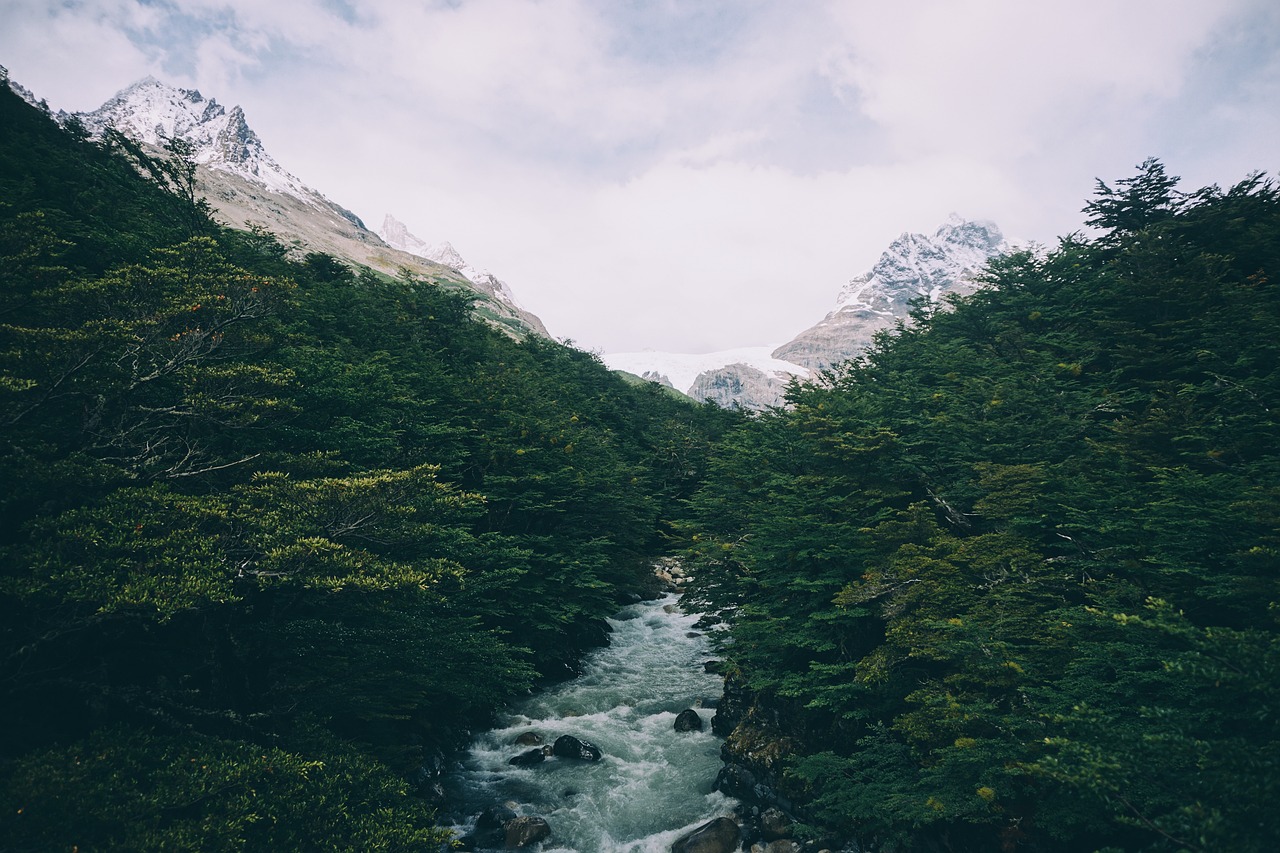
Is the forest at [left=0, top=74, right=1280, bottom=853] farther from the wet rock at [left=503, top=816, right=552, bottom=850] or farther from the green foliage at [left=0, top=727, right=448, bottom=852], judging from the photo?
the wet rock at [left=503, top=816, right=552, bottom=850]

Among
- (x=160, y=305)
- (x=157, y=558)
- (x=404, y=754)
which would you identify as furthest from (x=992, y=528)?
(x=160, y=305)

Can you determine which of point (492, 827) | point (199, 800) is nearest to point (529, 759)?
point (492, 827)

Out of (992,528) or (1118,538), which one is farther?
(992,528)

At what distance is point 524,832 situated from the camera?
15.6 metres

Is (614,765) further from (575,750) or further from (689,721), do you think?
(689,721)

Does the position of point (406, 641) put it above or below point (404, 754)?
above

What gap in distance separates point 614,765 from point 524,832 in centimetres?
473

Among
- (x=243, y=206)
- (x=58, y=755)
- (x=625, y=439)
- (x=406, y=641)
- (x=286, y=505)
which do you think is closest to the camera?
(x=58, y=755)

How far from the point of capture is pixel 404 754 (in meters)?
15.6

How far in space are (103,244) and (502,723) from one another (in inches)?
923

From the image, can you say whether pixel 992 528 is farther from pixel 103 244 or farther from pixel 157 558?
pixel 103 244

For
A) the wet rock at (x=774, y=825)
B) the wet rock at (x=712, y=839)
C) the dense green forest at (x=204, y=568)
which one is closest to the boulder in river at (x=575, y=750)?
the dense green forest at (x=204, y=568)

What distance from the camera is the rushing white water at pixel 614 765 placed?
648 inches

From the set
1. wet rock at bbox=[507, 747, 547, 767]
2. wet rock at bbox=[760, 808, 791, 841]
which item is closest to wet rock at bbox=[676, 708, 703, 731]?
wet rock at bbox=[507, 747, 547, 767]
